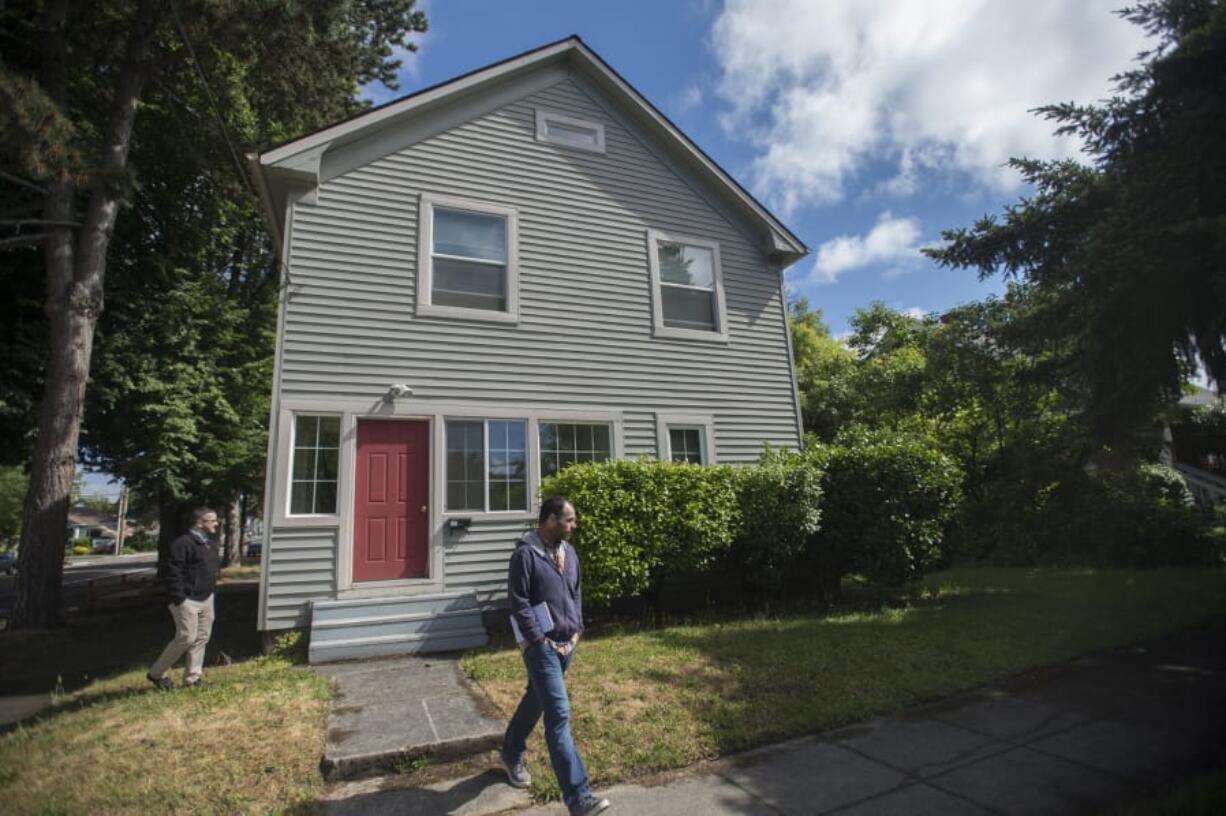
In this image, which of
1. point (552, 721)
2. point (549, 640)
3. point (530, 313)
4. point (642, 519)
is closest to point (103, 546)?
point (530, 313)

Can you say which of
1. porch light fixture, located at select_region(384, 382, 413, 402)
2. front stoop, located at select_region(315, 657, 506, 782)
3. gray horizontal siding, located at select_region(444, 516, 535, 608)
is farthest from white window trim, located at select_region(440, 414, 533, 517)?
front stoop, located at select_region(315, 657, 506, 782)

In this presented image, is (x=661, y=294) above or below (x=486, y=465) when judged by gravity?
above

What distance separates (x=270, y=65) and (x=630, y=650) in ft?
42.6

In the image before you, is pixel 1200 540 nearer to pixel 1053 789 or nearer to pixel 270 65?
pixel 1053 789

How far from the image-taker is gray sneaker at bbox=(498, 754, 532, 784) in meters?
3.93

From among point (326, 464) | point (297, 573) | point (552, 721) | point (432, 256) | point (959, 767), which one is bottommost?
point (959, 767)

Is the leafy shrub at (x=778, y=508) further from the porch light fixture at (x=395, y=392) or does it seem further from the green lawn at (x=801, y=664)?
the porch light fixture at (x=395, y=392)

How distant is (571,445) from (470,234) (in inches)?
144

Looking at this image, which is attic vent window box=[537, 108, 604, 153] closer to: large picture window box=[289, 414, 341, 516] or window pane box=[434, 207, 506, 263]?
window pane box=[434, 207, 506, 263]

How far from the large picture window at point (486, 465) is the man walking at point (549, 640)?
486 centimetres

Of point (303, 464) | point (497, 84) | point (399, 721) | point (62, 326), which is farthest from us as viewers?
point (62, 326)

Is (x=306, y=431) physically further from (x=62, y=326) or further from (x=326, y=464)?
(x=62, y=326)

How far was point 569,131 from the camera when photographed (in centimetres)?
1083

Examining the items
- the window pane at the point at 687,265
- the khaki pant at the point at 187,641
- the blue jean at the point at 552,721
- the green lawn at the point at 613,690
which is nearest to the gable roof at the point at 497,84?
the window pane at the point at 687,265
